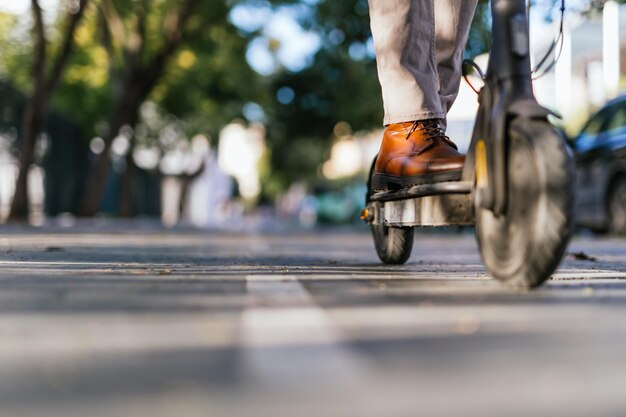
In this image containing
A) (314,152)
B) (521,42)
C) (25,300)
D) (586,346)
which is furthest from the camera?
(314,152)

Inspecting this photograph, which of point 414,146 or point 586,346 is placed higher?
point 414,146

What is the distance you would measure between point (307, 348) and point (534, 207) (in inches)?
45.4

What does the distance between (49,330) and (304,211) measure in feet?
145

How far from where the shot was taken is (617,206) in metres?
11.2

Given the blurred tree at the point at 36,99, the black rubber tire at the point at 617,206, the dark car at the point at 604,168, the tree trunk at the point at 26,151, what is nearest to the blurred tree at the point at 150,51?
the blurred tree at the point at 36,99

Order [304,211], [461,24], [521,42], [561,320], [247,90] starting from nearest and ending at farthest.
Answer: [561,320] < [521,42] < [461,24] < [247,90] < [304,211]

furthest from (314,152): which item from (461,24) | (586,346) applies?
(586,346)

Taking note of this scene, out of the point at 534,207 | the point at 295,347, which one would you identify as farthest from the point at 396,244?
the point at 295,347

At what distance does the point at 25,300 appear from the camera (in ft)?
8.11

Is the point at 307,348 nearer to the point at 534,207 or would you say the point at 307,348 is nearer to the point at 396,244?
the point at 534,207

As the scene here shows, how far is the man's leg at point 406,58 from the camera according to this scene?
355cm

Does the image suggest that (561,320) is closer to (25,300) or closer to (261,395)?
(261,395)

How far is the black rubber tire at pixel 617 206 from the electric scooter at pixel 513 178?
28.7 ft

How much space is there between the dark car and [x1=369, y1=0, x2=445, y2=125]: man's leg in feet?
25.8
